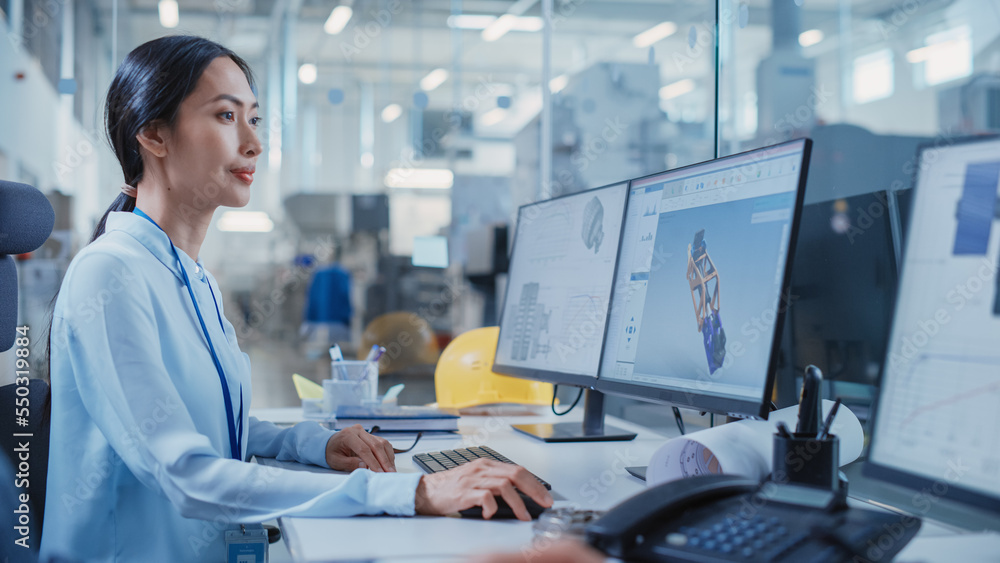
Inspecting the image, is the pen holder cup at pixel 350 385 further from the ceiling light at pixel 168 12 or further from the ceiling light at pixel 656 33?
the ceiling light at pixel 168 12

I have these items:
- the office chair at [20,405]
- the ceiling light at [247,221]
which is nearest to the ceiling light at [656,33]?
the office chair at [20,405]

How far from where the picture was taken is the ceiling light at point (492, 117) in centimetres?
977

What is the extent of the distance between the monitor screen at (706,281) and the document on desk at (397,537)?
350mm

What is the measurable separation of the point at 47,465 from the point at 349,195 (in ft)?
25.7

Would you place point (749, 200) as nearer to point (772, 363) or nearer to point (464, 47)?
point (772, 363)

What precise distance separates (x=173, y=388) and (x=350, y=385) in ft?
2.70

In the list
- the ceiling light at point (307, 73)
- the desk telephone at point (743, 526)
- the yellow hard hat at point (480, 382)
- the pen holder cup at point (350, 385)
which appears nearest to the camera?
the desk telephone at point (743, 526)

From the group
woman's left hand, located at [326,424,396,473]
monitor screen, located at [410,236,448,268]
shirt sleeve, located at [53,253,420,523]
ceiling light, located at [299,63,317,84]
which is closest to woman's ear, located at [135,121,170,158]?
shirt sleeve, located at [53,253,420,523]

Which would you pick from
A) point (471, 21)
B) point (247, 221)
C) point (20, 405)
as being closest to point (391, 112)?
point (471, 21)

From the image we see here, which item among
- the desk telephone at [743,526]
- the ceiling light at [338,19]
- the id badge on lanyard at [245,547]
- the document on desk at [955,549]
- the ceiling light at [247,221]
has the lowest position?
the id badge on lanyard at [245,547]

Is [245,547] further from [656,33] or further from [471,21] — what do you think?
[471,21]

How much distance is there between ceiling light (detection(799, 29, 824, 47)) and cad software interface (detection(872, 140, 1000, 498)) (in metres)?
6.59

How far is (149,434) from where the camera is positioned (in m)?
1.01

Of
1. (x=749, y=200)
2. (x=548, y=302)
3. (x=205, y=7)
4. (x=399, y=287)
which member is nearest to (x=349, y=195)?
(x=399, y=287)
